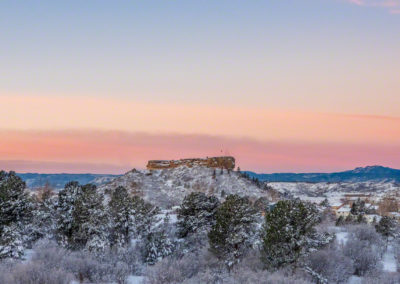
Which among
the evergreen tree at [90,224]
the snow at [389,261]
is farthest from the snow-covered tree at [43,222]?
the snow at [389,261]

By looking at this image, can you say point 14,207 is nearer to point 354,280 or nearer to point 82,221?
point 82,221

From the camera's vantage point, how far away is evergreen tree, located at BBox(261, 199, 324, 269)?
3278 centimetres

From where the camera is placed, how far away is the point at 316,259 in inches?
1439

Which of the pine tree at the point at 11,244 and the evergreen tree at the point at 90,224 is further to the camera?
the evergreen tree at the point at 90,224

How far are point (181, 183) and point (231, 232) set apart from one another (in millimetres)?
137258

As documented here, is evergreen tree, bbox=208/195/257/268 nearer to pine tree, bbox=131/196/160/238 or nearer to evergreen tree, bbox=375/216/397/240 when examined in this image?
pine tree, bbox=131/196/160/238

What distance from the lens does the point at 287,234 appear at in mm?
32781

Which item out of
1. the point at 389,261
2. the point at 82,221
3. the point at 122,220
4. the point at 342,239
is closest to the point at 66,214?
the point at 82,221

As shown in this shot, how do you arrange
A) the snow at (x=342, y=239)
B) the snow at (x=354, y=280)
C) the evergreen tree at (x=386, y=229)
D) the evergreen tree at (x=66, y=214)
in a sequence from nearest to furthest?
the snow at (x=354, y=280), the evergreen tree at (x=66, y=214), the snow at (x=342, y=239), the evergreen tree at (x=386, y=229)

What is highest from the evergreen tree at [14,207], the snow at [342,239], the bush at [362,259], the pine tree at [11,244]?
the evergreen tree at [14,207]

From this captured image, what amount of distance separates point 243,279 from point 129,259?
1307cm

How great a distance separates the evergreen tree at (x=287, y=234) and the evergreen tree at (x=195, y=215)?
42.1 feet

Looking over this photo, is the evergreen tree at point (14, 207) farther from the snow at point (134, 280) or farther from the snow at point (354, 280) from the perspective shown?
the snow at point (354, 280)

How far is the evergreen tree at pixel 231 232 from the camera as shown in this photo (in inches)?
1457
